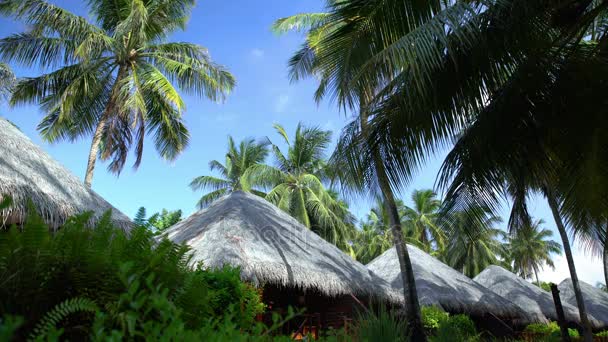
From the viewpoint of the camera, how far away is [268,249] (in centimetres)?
1040

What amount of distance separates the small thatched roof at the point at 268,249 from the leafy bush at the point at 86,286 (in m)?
7.49

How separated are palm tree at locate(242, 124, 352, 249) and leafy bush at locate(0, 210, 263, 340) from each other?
20.0 metres

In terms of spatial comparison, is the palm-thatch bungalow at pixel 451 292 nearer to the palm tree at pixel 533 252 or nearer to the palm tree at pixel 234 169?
the palm tree at pixel 234 169

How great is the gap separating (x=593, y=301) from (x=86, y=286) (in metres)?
25.4

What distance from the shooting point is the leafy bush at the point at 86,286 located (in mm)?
1062

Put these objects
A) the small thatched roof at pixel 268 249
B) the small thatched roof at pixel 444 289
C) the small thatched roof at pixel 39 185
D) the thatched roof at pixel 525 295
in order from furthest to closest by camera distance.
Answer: the thatched roof at pixel 525 295, the small thatched roof at pixel 444 289, the small thatched roof at pixel 268 249, the small thatched roof at pixel 39 185

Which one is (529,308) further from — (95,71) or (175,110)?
(95,71)

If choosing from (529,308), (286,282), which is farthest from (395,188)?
(529,308)

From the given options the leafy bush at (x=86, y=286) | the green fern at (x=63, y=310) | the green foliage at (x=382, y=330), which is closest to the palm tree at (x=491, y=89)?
the green foliage at (x=382, y=330)

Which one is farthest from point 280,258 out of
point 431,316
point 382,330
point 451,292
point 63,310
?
point 63,310

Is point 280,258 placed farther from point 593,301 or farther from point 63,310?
point 593,301

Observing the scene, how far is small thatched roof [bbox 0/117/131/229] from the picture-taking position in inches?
266

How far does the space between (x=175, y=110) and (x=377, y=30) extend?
1087 cm

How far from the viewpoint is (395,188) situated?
630cm
